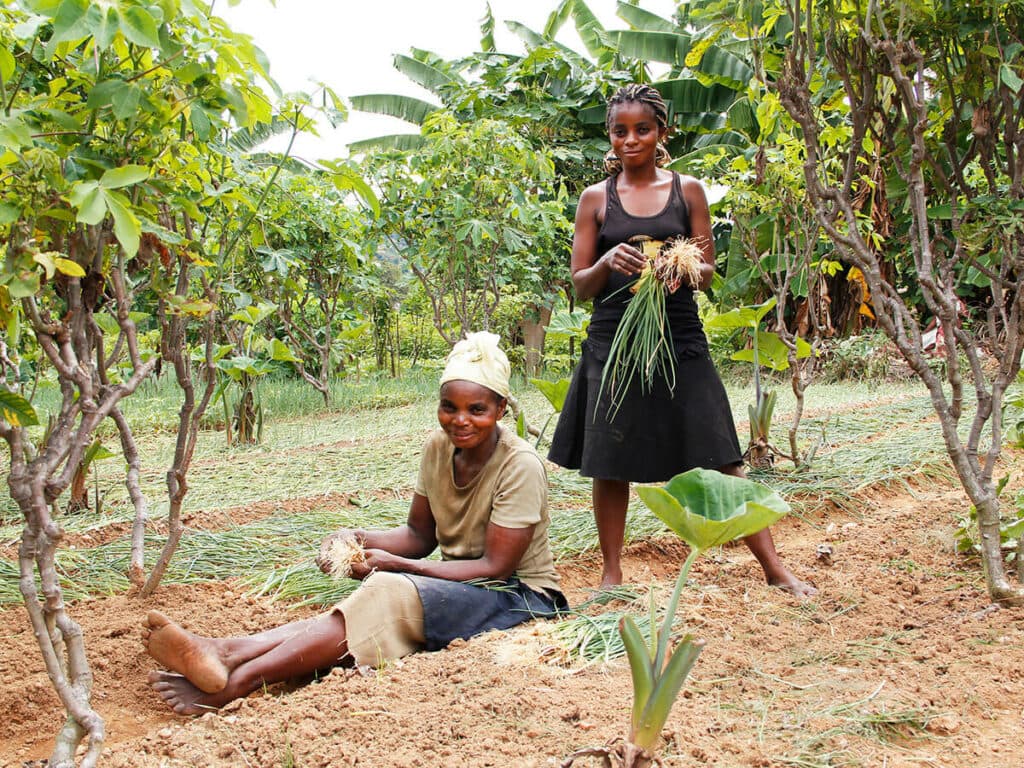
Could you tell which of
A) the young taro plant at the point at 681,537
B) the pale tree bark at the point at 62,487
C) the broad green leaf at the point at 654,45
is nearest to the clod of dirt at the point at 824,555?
the young taro plant at the point at 681,537

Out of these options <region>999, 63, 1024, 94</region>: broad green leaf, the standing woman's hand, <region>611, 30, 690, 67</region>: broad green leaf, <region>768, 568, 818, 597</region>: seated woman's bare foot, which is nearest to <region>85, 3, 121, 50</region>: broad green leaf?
the standing woman's hand

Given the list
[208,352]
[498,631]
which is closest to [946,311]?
[498,631]

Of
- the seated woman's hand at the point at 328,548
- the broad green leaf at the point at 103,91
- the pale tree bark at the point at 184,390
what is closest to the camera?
the broad green leaf at the point at 103,91

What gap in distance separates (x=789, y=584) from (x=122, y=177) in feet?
7.47

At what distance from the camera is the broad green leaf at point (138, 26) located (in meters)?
1.42

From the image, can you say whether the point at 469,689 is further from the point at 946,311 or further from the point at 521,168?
the point at 521,168

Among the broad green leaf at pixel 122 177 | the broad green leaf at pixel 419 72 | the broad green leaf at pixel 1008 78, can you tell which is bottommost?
the broad green leaf at pixel 122 177

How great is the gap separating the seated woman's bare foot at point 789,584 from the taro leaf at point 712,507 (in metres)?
1.31

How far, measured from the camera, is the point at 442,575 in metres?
Answer: 2.54

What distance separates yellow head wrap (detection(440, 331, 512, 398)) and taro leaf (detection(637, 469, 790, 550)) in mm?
934

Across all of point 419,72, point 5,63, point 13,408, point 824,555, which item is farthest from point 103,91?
point 419,72

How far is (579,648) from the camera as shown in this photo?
2330 millimetres

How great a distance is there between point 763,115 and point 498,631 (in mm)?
2246

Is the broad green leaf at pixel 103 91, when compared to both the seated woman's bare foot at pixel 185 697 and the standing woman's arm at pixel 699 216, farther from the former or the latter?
the standing woman's arm at pixel 699 216
